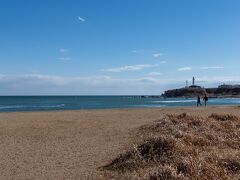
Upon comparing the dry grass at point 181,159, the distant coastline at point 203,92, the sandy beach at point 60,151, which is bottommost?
the sandy beach at point 60,151

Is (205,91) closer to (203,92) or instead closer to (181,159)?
(203,92)

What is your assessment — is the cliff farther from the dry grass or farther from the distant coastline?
the dry grass

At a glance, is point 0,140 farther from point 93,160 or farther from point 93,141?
point 93,160

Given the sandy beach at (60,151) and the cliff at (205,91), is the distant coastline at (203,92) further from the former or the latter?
the sandy beach at (60,151)

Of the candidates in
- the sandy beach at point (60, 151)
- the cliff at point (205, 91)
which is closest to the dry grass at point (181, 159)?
the sandy beach at point (60, 151)

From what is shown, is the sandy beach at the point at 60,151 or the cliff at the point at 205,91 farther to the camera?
the cliff at the point at 205,91

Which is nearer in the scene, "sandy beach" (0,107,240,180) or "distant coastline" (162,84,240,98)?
"sandy beach" (0,107,240,180)

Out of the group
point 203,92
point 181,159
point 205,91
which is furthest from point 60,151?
point 205,91

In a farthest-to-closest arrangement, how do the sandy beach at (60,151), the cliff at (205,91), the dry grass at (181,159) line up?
1. the cliff at (205,91)
2. the sandy beach at (60,151)
3. the dry grass at (181,159)

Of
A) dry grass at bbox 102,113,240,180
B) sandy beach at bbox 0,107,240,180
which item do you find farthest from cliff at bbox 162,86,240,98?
dry grass at bbox 102,113,240,180

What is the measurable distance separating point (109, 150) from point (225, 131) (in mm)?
4889

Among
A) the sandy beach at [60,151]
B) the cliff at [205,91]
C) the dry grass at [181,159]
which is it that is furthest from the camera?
the cliff at [205,91]

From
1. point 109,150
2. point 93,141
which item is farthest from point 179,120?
point 109,150

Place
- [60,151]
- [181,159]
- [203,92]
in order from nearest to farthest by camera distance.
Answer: [181,159] < [60,151] < [203,92]
